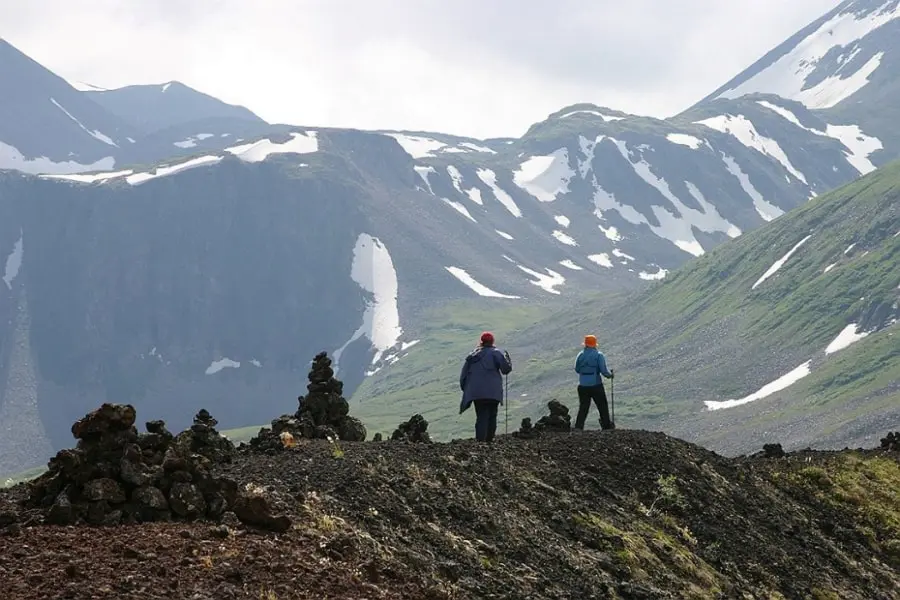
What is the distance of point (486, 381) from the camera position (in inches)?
1110

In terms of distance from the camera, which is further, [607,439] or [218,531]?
[607,439]

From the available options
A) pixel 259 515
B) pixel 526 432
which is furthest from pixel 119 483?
pixel 526 432

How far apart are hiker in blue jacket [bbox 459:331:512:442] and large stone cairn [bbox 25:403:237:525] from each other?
37.6ft

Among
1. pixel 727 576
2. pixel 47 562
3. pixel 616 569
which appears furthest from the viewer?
pixel 727 576

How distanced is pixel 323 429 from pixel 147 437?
9909mm

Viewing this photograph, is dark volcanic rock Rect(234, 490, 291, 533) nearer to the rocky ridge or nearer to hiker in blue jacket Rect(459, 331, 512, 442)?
the rocky ridge

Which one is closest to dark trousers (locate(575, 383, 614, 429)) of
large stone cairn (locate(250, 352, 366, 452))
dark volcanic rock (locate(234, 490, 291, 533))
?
large stone cairn (locate(250, 352, 366, 452))

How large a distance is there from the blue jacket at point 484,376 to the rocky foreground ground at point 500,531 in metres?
1.40

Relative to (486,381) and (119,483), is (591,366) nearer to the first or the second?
(486,381)

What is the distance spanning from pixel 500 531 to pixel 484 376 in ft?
29.4

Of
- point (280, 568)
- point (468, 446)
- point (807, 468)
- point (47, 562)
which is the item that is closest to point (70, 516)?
point (47, 562)

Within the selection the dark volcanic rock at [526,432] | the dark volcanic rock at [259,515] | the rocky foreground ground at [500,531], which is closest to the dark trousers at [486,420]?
the dark volcanic rock at [526,432]

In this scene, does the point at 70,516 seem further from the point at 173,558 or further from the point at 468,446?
the point at 468,446

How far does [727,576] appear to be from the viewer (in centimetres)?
2280
